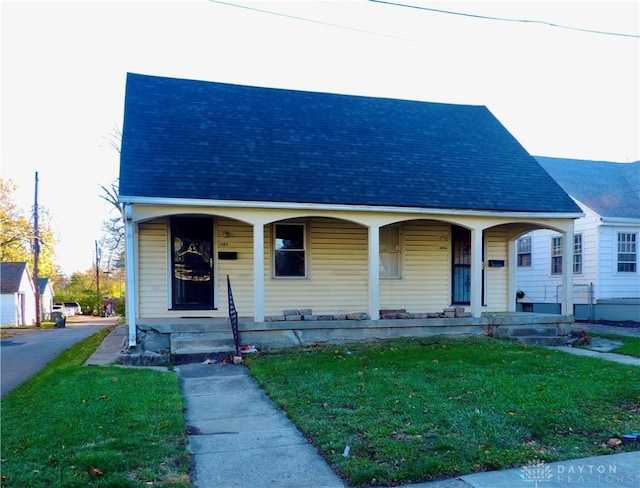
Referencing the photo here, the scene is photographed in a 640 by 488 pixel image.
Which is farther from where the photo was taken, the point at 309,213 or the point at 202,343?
the point at 309,213

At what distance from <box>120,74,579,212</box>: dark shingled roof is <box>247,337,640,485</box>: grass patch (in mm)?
3649

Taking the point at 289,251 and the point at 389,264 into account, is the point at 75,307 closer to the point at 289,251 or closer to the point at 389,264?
the point at 289,251

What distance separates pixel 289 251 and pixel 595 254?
10.7 meters

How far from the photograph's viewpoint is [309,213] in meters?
10.1

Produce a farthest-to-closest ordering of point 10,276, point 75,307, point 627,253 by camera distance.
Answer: point 75,307, point 10,276, point 627,253

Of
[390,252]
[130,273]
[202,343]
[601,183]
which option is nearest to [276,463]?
[202,343]

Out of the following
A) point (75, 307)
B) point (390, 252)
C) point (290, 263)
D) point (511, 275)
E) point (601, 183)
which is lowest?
point (75, 307)

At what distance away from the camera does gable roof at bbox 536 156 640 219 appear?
54.4ft

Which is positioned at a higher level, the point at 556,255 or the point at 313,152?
the point at 313,152

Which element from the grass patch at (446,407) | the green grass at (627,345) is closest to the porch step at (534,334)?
the green grass at (627,345)

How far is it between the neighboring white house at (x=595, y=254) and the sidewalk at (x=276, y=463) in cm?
1335


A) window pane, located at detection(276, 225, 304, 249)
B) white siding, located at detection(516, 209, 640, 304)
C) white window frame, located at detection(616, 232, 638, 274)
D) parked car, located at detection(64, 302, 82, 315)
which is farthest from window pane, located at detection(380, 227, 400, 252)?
parked car, located at detection(64, 302, 82, 315)

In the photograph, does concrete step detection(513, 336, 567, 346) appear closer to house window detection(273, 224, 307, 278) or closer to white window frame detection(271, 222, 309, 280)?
white window frame detection(271, 222, 309, 280)

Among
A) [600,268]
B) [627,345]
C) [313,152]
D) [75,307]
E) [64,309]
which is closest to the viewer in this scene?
[627,345]
